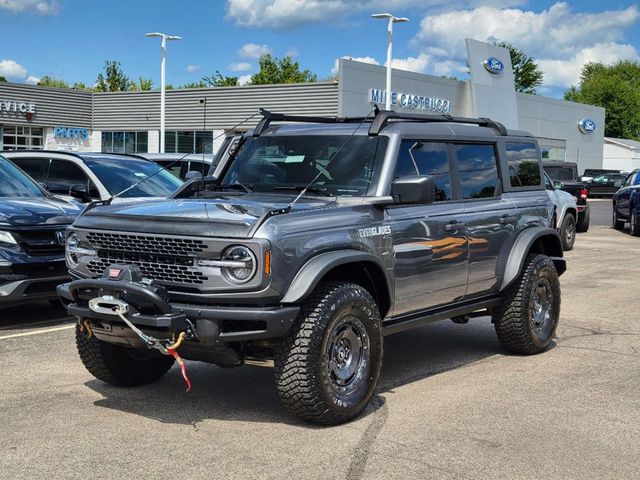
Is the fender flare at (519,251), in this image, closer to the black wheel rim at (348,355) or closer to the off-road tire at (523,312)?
the off-road tire at (523,312)

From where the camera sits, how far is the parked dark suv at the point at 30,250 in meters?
8.02

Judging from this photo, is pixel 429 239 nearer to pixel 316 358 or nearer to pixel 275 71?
pixel 316 358

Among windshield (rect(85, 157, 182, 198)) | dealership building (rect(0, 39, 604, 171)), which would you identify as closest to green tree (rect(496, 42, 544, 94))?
dealership building (rect(0, 39, 604, 171))

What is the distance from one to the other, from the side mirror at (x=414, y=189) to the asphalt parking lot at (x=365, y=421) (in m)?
1.39

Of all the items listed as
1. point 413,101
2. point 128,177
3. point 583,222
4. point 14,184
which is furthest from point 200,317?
point 413,101

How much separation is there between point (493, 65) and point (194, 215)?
4382 cm

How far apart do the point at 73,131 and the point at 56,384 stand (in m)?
45.8

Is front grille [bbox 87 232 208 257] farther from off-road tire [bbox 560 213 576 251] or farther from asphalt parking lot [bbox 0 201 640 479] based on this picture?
off-road tire [bbox 560 213 576 251]

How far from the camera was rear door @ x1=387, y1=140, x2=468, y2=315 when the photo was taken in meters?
5.86

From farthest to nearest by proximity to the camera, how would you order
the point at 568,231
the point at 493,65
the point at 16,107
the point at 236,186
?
the point at 493,65
the point at 16,107
the point at 568,231
the point at 236,186

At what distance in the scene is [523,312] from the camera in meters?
7.11

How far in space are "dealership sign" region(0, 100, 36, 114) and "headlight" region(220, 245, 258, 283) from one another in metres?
44.7

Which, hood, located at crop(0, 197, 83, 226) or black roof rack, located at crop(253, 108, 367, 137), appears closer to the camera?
black roof rack, located at crop(253, 108, 367, 137)

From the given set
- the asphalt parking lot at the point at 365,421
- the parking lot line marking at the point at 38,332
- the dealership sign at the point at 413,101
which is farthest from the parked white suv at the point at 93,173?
the dealership sign at the point at 413,101
